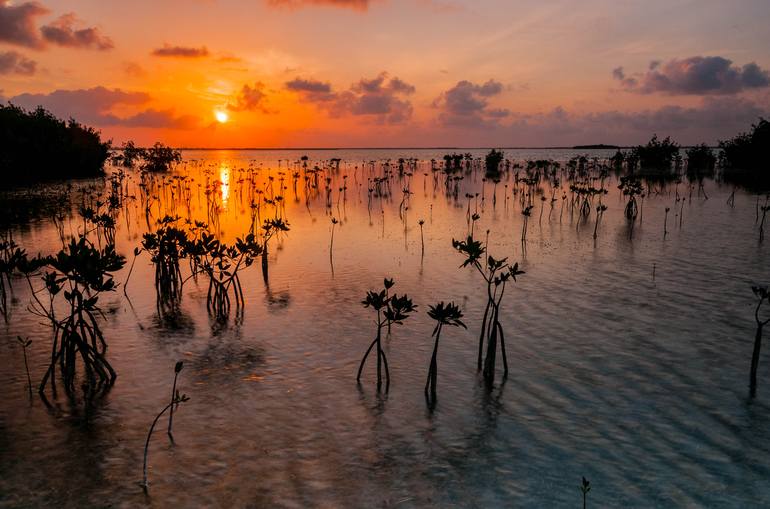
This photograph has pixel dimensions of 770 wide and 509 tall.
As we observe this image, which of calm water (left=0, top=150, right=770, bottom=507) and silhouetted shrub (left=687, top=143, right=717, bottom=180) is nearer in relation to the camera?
calm water (left=0, top=150, right=770, bottom=507)

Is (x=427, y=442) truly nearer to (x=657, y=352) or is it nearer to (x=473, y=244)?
(x=473, y=244)

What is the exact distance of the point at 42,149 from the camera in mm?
48719

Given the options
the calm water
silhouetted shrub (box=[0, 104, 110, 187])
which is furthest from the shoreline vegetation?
the calm water

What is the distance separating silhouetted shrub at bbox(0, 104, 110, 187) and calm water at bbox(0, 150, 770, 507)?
122 ft

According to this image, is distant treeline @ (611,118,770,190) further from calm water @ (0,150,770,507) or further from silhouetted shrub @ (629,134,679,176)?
calm water @ (0,150,770,507)

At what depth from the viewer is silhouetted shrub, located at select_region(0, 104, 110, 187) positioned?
4503cm

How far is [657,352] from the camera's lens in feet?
34.7

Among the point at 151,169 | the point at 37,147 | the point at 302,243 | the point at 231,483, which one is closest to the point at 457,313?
the point at 231,483

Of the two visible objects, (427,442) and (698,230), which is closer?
(427,442)

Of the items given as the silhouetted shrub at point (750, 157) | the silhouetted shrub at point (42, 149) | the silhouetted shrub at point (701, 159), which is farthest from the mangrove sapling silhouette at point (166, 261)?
the silhouetted shrub at point (701, 159)

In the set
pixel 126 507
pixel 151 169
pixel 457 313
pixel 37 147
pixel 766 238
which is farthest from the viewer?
pixel 151 169

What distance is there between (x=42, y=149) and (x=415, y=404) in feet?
173

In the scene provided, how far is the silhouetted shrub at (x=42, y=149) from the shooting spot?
148 ft

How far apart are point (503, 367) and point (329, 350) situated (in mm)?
3492
